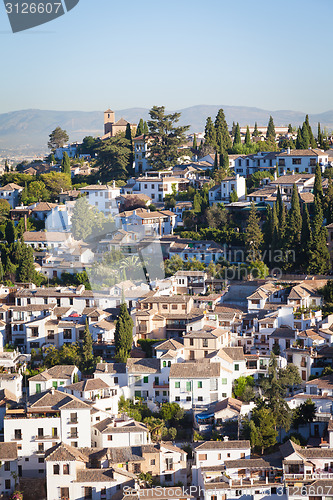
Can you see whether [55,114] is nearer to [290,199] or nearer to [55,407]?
[290,199]

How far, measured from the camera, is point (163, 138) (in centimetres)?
5094

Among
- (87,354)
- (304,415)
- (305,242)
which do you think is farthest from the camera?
(305,242)

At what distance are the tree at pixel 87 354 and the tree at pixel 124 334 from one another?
0.87 meters

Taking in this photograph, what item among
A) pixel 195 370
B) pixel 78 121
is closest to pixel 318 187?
pixel 195 370

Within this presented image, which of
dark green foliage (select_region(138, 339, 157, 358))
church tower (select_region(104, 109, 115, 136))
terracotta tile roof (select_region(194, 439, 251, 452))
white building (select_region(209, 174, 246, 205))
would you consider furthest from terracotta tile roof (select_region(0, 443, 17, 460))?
church tower (select_region(104, 109, 115, 136))

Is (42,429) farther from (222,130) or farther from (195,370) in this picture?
(222,130)

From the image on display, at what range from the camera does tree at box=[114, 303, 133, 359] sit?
3067cm

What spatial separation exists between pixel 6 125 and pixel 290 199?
265 ft

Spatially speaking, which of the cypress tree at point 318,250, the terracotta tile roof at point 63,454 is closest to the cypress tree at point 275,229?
the cypress tree at point 318,250

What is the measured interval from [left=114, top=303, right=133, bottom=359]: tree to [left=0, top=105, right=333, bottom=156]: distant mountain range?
234ft

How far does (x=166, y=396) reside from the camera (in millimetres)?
29016

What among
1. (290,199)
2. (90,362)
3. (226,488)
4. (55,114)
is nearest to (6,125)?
(55,114)

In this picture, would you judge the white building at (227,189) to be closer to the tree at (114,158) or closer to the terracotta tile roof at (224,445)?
the tree at (114,158)

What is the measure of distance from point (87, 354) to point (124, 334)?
4.58ft
